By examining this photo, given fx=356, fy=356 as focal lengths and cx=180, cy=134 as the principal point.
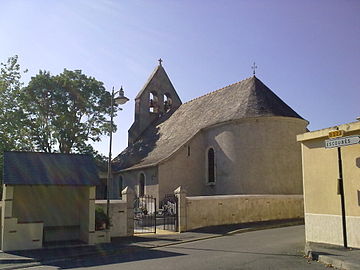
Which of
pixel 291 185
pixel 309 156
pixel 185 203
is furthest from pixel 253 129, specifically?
pixel 309 156

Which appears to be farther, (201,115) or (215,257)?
(201,115)

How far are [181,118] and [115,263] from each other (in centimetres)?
2292

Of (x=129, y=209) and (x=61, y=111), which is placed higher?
(x=61, y=111)

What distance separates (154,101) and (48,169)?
84.7 ft

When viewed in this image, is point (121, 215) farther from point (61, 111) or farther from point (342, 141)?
point (61, 111)

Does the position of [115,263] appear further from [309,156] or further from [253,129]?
[253,129]

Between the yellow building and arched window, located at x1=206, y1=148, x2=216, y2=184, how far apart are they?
46.3ft

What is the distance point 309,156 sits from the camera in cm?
1208

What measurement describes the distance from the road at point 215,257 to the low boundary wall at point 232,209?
333cm

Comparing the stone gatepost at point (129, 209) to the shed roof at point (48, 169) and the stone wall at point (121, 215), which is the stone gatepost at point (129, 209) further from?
the shed roof at point (48, 169)

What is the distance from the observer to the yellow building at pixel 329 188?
10520 mm

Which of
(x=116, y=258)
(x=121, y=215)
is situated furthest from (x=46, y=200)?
(x=116, y=258)

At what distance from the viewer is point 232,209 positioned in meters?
18.8

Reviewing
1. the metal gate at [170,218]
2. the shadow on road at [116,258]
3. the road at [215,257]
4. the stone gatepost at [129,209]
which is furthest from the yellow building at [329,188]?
the stone gatepost at [129,209]
